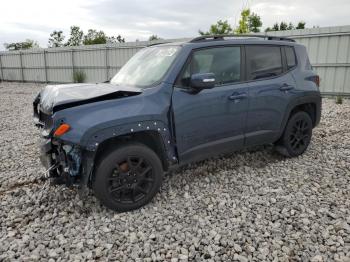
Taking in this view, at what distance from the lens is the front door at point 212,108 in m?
3.35

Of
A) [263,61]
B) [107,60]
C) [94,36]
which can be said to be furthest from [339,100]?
[94,36]

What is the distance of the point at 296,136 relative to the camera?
15.3 ft

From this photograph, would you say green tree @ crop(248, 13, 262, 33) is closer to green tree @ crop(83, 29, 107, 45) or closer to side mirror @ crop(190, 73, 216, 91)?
side mirror @ crop(190, 73, 216, 91)

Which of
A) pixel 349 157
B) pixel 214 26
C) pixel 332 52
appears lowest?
pixel 349 157

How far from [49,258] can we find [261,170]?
2.99m

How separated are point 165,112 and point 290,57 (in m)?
2.45

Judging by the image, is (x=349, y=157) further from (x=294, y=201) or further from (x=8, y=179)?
(x=8, y=179)

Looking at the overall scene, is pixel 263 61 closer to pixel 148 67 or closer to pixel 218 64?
pixel 218 64

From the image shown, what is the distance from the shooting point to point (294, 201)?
3.39 metres

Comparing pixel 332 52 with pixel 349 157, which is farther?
pixel 332 52

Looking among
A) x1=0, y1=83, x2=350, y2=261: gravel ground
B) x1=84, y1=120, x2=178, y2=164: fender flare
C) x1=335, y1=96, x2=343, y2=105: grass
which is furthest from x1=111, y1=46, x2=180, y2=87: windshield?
x1=335, y1=96, x2=343, y2=105: grass

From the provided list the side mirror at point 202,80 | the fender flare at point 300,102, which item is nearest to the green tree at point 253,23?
the fender flare at point 300,102

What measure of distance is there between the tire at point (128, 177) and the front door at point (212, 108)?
16.8 inches

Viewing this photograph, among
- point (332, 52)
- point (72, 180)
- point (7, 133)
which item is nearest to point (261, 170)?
point (72, 180)
